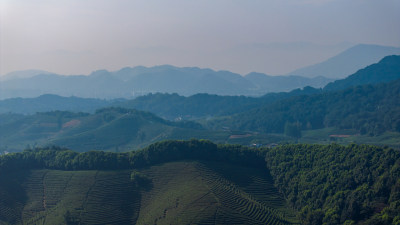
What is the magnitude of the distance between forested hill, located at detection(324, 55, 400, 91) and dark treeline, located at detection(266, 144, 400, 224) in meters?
113

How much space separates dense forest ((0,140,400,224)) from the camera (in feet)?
110

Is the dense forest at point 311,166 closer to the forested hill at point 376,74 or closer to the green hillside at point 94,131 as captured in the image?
the green hillside at point 94,131

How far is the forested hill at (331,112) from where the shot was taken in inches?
3809

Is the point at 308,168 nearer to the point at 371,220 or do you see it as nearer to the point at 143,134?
the point at 371,220

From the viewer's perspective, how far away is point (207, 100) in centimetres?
16125

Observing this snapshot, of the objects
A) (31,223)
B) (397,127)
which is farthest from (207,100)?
(31,223)

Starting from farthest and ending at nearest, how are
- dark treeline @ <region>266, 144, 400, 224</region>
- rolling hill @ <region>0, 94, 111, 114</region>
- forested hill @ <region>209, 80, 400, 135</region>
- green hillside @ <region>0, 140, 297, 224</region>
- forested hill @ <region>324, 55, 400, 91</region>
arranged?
rolling hill @ <region>0, 94, 111, 114</region>, forested hill @ <region>324, 55, 400, 91</region>, forested hill @ <region>209, 80, 400, 135</region>, green hillside @ <region>0, 140, 297, 224</region>, dark treeline @ <region>266, 144, 400, 224</region>

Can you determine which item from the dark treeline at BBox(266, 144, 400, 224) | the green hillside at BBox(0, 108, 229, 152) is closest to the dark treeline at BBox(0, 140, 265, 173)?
the dark treeline at BBox(266, 144, 400, 224)

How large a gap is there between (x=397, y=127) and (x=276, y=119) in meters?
34.9

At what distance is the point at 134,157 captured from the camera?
4612 cm

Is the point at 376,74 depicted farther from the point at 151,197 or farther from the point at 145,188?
the point at 151,197

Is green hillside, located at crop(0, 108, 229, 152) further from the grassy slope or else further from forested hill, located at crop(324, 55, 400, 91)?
forested hill, located at crop(324, 55, 400, 91)

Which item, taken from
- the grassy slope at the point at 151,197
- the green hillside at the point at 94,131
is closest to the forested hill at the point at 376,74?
the green hillside at the point at 94,131

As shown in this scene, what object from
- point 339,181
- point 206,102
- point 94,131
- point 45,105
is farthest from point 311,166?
point 45,105
